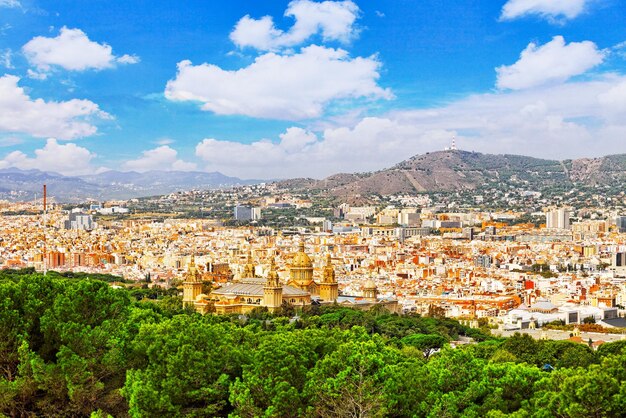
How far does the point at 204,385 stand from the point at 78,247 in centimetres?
5216

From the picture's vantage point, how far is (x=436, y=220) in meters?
94.4

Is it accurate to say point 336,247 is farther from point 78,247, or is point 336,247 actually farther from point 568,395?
point 568,395

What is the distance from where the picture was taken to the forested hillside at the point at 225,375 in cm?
1055

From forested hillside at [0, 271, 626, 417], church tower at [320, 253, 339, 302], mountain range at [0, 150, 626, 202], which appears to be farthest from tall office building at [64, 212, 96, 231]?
forested hillside at [0, 271, 626, 417]

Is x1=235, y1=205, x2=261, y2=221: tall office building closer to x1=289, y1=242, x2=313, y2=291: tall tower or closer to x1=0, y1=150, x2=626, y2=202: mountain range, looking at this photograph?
x1=0, y1=150, x2=626, y2=202: mountain range

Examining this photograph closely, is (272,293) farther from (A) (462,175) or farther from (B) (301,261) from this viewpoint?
(A) (462,175)

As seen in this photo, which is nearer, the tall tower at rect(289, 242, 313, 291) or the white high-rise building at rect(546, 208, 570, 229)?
the tall tower at rect(289, 242, 313, 291)

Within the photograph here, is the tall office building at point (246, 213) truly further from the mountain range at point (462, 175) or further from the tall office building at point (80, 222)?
the mountain range at point (462, 175)

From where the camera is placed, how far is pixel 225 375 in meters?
11.3

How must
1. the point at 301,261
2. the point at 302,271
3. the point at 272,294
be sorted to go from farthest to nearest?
1. the point at 301,261
2. the point at 302,271
3. the point at 272,294

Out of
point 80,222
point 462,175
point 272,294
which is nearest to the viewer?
point 272,294

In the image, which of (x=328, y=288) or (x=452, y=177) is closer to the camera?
(x=328, y=288)

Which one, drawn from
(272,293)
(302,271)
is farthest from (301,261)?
(272,293)

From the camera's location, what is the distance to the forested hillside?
10555 millimetres
